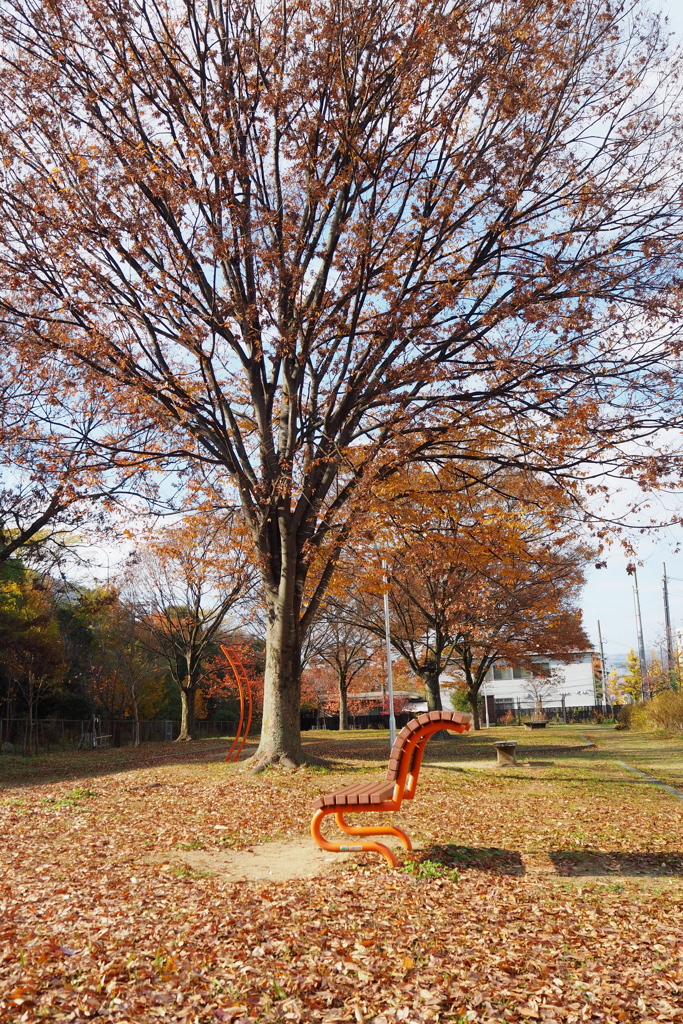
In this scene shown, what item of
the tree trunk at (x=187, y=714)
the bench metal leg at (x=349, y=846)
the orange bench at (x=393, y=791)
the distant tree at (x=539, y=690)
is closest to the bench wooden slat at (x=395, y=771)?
the orange bench at (x=393, y=791)

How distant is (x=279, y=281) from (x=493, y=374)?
3.36 metres

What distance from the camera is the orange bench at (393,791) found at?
583 centimetres

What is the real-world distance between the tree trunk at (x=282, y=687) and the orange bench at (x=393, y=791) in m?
5.28

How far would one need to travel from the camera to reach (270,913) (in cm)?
475

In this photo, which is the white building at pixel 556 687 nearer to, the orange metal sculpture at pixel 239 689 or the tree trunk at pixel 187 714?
the tree trunk at pixel 187 714

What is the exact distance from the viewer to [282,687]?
11.8 metres

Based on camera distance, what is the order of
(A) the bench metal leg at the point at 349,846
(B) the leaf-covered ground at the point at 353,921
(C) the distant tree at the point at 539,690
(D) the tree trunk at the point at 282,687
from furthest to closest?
(C) the distant tree at the point at 539,690 < (D) the tree trunk at the point at 282,687 < (A) the bench metal leg at the point at 349,846 < (B) the leaf-covered ground at the point at 353,921

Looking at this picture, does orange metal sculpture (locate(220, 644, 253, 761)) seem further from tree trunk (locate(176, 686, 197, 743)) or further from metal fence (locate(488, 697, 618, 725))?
metal fence (locate(488, 697, 618, 725))

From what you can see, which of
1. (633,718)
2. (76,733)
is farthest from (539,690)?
(76,733)

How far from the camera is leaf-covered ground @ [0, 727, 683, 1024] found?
354 cm

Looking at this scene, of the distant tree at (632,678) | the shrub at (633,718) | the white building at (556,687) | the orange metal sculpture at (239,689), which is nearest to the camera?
the orange metal sculpture at (239,689)

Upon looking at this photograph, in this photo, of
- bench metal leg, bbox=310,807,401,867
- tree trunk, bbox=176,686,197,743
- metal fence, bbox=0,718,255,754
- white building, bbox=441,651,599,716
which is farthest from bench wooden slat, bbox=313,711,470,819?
white building, bbox=441,651,599,716

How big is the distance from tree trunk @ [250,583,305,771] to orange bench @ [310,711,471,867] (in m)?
5.28

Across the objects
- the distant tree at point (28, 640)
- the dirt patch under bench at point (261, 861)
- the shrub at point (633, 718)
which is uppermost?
the distant tree at point (28, 640)
